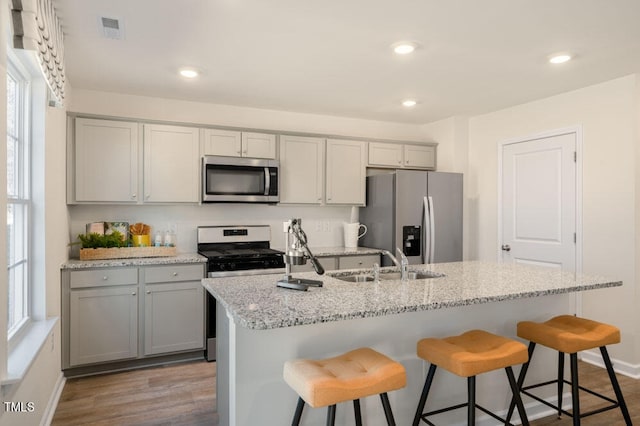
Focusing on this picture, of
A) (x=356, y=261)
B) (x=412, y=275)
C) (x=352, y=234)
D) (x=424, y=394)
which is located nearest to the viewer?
(x=424, y=394)

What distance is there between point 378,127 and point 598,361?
3.16 m

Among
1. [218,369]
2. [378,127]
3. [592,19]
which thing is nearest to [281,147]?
[378,127]

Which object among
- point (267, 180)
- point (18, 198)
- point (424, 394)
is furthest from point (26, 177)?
point (424, 394)

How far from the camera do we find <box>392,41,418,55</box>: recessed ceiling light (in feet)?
8.98

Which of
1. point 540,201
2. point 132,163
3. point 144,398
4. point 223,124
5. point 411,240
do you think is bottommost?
point 144,398

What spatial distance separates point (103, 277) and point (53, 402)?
3.09 ft

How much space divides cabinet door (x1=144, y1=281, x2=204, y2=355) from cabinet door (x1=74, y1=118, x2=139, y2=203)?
879 millimetres

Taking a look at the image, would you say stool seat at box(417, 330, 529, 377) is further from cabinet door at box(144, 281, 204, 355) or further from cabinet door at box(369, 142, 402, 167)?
cabinet door at box(369, 142, 402, 167)

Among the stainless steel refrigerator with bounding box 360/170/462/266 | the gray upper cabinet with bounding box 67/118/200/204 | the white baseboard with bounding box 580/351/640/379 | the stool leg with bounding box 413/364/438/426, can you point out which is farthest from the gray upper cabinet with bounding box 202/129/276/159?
the white baseboard with bounding box 580/351/640/379

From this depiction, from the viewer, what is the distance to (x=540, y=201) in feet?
13.3

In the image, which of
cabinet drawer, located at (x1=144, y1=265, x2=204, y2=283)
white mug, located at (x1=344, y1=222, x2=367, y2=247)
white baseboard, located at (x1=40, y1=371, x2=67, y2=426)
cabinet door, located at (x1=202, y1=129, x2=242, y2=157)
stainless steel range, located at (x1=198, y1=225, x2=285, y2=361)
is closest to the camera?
white baseboard, located at (x1=40, y1=371, x2=67, y2=426)

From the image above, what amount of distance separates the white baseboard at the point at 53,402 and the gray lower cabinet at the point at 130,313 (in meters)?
0.16

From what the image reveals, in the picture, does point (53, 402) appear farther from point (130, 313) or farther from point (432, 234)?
point (432, 234)

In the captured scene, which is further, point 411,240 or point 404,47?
point 411,240
